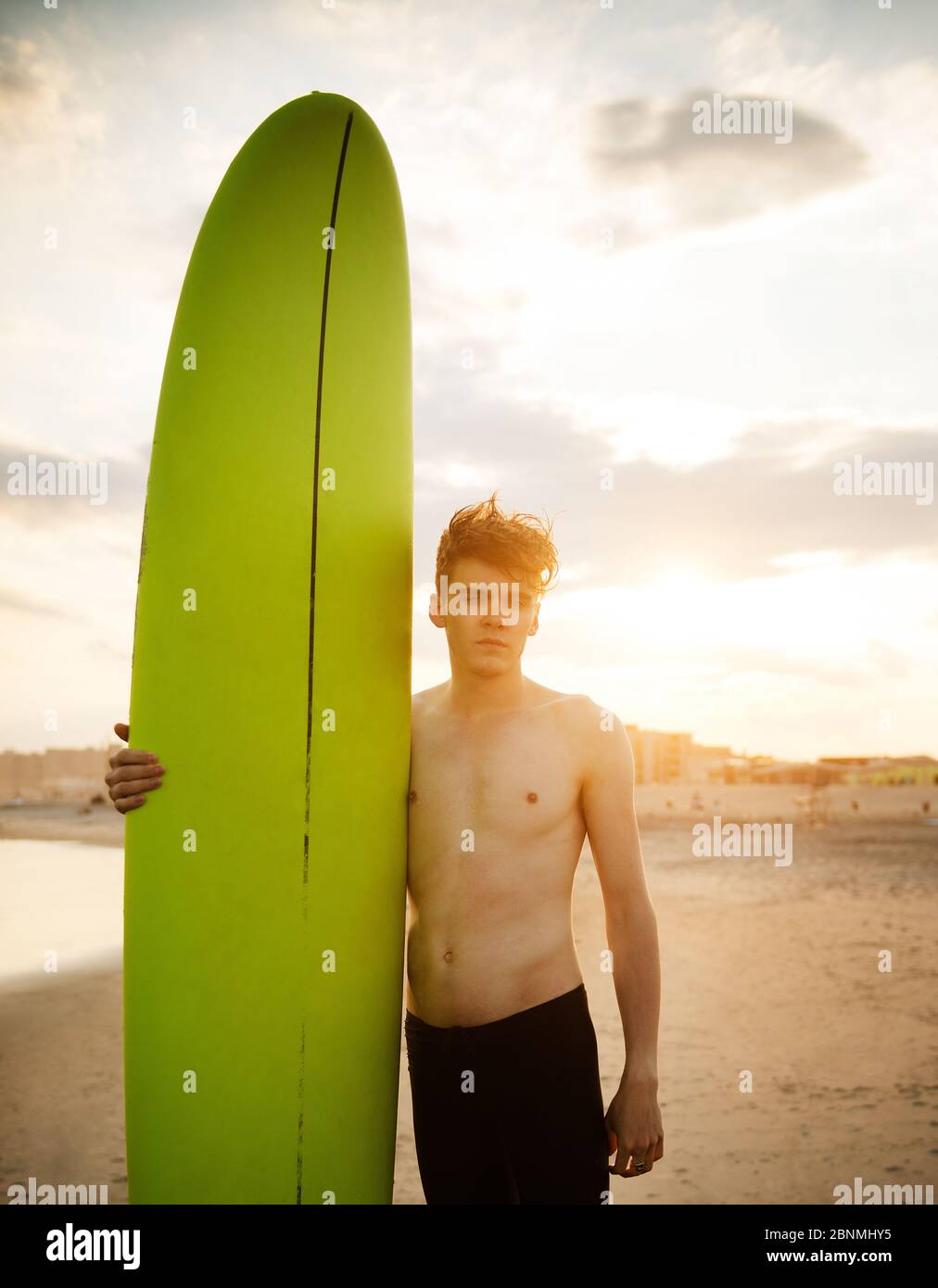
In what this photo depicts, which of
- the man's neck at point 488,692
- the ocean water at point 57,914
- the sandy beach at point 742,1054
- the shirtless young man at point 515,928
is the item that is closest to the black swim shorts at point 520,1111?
the shirtless young man at point 515,928

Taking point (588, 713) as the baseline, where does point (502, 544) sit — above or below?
above

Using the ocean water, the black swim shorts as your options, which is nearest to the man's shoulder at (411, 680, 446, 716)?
the black swim shorts

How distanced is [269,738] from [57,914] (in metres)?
10.8

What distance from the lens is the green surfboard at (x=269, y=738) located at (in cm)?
205

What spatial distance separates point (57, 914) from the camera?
446 inches

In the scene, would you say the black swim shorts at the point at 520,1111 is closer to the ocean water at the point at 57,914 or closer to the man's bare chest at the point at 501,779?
the man's bare chest at the point at 501,779

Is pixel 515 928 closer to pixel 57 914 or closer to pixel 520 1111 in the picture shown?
pixel 520 1111

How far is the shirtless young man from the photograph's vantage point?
1863 mm

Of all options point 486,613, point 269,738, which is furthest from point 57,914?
point 486,613

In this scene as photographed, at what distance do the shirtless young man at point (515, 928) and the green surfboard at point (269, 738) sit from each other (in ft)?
0.46

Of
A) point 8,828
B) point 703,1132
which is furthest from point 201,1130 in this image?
point 8,828

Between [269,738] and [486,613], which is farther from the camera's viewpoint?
[269,738]

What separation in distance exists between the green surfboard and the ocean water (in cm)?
692

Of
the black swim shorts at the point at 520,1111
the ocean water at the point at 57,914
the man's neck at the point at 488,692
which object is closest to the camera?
the black swim shorts at the point at 520,1111
